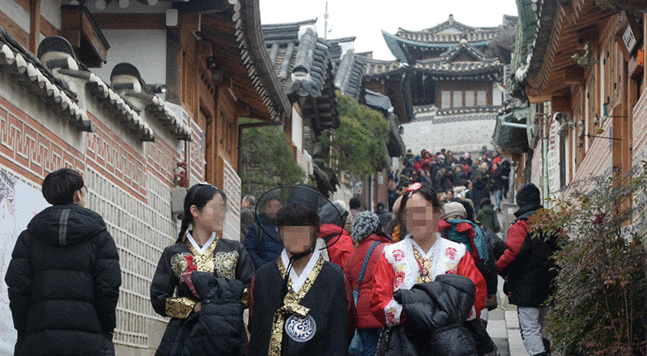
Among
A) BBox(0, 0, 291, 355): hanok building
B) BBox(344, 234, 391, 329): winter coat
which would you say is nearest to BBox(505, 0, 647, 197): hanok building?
BBox(344, 234, 391, 329): winter coat

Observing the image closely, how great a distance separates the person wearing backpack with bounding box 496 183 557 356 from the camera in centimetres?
974

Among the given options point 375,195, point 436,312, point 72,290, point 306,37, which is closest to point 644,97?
point 436,312

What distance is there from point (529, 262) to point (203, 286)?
14.3 feet

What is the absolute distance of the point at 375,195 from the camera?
44.0 meters

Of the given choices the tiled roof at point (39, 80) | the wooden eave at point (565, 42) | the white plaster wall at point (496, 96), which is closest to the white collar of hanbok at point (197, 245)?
the tiled roof at point (39, 80)

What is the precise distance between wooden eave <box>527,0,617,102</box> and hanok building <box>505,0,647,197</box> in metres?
0.01

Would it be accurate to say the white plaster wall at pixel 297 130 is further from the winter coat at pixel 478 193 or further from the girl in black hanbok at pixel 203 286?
the girl in black hanbok at pixel 203 286

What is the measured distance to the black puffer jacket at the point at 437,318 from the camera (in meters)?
5.88

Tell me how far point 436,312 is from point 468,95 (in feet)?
203

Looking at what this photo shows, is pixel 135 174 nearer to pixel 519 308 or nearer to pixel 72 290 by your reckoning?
pixel 519 308

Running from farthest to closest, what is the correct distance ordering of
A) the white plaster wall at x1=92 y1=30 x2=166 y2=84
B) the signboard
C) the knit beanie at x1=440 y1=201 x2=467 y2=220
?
the white plaster wall at x1=92 y1=30 x2=166 y2=84 → the signboard → the knit beanie at x1=440 y1=201 x2=467 y2=220

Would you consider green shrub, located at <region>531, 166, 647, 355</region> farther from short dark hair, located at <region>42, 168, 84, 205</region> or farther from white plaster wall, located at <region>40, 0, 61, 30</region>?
white plaster wall, located at <region>40, 0, 61, 30</region>

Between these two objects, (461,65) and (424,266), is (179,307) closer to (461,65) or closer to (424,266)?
(424,266)

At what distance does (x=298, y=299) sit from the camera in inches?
241
